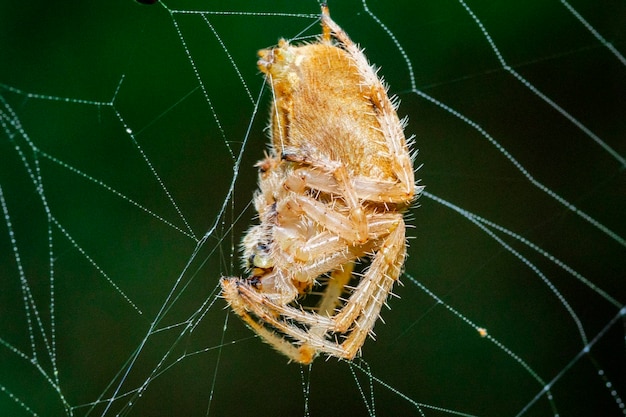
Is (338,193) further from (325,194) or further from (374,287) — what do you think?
(374,287)

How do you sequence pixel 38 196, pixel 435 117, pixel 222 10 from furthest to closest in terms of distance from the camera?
1. pixel 435 117
2. pixel 38 196
3. pixel 222 10

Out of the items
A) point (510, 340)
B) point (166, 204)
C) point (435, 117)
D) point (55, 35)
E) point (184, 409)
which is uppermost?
point (55, 35)

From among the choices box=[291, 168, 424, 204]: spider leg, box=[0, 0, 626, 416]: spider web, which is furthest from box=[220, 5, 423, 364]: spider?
box=[0, 0, 626, 416]: spider web

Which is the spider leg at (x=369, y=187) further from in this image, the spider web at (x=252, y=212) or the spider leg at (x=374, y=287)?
the spider web at (x=252, y=212)

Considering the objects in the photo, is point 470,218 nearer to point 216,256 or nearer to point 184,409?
point 216,256

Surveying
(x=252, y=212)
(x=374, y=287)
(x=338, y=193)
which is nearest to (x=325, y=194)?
(x=338, y=193)

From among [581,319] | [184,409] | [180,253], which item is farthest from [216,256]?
[581,319]
